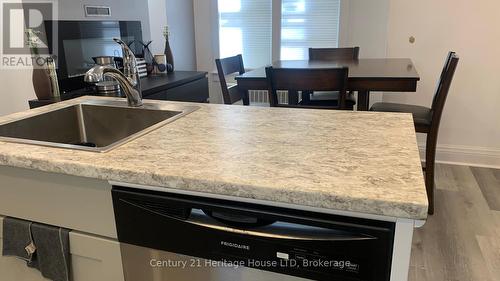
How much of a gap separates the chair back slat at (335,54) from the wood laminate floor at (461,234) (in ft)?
4.03

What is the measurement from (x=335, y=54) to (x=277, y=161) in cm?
255

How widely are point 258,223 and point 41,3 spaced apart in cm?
224

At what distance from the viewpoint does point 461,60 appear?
10.0 feet

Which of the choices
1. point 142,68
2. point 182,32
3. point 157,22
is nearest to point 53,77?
point 142,68

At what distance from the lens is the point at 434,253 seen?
6.49ft

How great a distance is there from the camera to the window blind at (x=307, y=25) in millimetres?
3629

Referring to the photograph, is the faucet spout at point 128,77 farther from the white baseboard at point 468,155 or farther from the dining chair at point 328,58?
the white baseboard at point 468,155

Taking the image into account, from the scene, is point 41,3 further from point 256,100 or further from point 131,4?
point 256,100

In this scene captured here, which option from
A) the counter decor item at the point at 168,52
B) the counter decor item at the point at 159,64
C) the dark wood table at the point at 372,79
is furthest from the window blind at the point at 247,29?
the dark wood table at the point at 372,79

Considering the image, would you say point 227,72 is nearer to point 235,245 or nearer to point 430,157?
point 430,157

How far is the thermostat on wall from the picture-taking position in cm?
259

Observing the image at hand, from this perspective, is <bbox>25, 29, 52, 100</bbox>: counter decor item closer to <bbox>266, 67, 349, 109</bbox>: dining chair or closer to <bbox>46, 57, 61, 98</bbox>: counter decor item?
<bbox>46, 57, 61, 98</bbox>: counter decor item

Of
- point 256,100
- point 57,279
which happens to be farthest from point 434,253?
point 256,100

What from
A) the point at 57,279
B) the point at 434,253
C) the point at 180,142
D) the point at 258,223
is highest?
the point at 180,142
